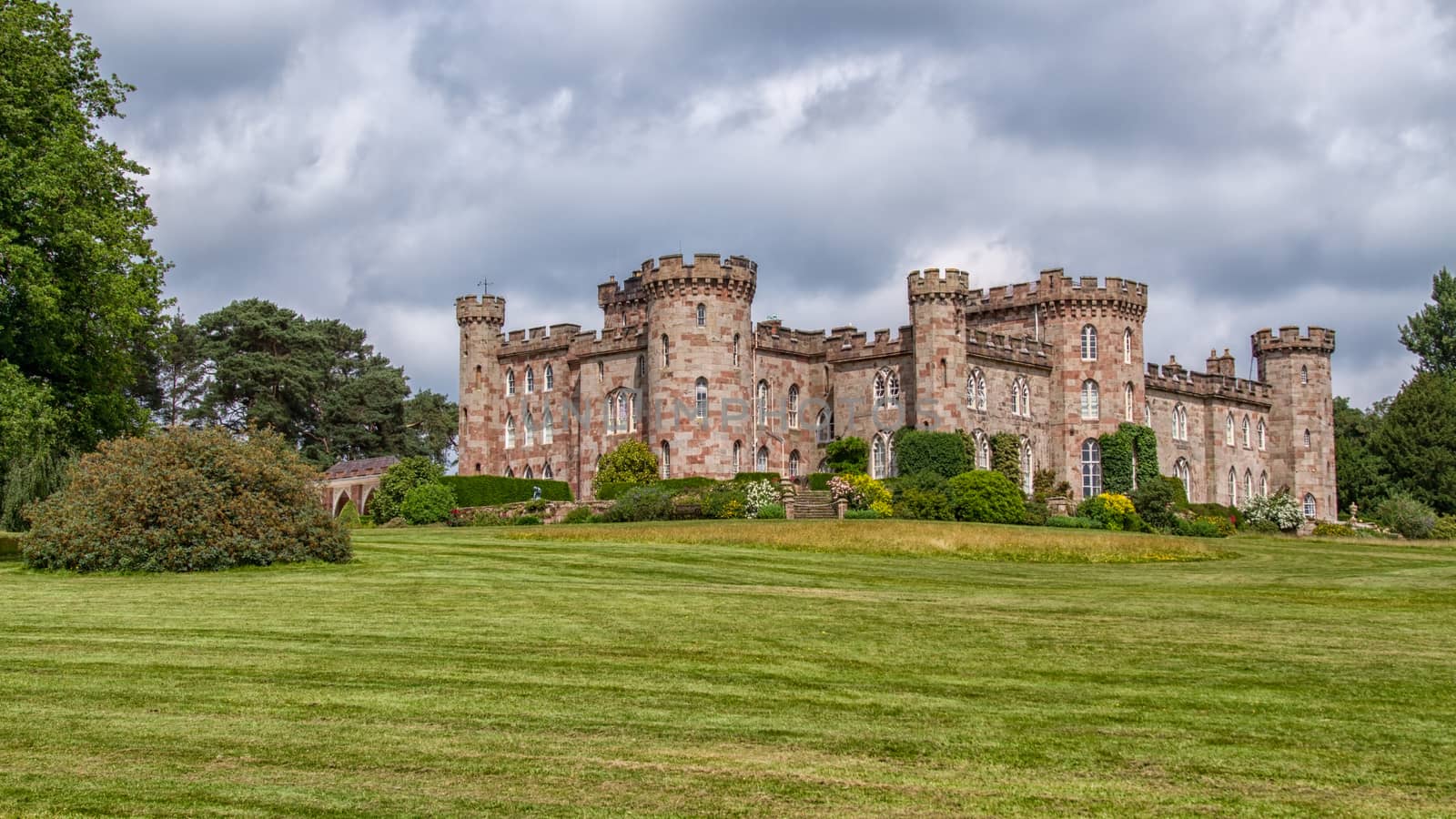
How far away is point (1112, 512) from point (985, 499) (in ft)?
21.7

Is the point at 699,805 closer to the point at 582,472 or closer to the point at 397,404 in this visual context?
the point at 582,472

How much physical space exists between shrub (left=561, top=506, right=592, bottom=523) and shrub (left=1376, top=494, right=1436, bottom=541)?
109 ft

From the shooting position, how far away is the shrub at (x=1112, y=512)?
54000mm

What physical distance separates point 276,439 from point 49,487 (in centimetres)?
743

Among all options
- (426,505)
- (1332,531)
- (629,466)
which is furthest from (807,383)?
(1332,531)

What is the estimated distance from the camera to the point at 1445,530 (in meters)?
60.0

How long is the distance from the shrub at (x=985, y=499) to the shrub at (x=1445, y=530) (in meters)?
18.8

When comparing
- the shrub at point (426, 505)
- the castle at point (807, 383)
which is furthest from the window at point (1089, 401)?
the shrub at point (426, 505)

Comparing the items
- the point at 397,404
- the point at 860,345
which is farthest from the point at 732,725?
the point at 397,404

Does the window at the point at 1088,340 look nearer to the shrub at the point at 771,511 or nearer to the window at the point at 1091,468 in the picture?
the window at the point at 1091,468

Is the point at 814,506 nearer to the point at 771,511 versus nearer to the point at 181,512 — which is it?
the point at 771,511

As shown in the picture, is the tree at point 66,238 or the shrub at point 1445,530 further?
the shrub at point 1445,530

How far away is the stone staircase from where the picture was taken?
1946 inches

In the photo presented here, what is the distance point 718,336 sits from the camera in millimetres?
55469
